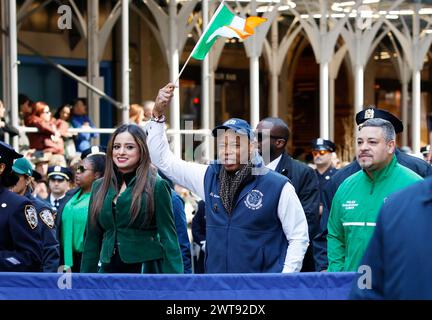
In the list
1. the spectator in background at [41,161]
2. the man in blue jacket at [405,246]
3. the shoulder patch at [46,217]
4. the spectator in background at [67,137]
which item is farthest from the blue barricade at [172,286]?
the spectator in background at [67,137]

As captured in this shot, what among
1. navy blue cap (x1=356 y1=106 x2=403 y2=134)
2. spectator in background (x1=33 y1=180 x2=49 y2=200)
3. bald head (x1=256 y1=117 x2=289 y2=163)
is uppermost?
navy blue cap (x1=356 y1=106 x2=403 y2=134)

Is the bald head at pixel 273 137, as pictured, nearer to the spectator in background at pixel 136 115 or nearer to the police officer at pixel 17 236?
the police officer at pixel 17 236

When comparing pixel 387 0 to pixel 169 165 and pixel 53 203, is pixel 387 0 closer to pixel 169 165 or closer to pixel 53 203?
pixel 53 203

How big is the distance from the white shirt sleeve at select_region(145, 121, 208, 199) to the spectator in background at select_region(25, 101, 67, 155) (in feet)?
26.9

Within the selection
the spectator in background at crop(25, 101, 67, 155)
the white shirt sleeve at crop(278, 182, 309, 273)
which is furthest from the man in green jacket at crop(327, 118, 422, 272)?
the spectator in background at crop(25, 101, 67, 155)

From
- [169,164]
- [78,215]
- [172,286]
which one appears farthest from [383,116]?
[78,215]

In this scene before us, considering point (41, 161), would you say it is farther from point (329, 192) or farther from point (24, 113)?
point (329, 192)

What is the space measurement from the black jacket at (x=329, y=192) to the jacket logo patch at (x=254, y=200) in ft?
2.72

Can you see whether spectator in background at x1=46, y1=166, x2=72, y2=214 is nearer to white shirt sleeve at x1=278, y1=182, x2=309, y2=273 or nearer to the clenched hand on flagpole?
the clenched hand on flagpole

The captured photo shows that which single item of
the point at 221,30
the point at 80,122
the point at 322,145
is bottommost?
the point at 322,145

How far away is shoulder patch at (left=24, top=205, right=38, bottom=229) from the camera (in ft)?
22.3

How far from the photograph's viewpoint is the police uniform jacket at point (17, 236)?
22.0ft

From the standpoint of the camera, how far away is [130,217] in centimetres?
671

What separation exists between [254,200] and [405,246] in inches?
129
